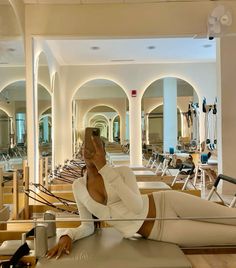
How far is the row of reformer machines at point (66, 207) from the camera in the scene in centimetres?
192

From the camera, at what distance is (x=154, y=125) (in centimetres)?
802

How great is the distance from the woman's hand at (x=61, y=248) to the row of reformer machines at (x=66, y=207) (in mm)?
47

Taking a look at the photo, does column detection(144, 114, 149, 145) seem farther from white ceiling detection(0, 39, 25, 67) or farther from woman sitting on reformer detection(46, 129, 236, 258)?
woman sitting on reformer detection(46, 129, 236, 258)

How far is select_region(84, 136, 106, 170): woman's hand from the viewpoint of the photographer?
2.10 m

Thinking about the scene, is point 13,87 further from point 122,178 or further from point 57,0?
point 122,178

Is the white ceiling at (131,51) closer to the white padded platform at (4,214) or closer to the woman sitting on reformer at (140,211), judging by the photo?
the white padded platform at (4,214)

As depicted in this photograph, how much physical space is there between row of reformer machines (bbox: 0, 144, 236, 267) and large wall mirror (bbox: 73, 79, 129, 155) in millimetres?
449

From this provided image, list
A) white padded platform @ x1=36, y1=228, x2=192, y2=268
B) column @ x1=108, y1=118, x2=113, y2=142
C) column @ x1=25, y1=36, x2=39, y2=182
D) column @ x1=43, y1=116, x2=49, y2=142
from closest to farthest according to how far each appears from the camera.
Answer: white padded platform @ x1=36, y1=228, x2=192, y2=268
column @ x1=25, y1=36, x2=39, y2=182
column @ x1=43, y1=116, x2=49, y2=142
column @ x1=108, y1=118, x2=113, y2=142

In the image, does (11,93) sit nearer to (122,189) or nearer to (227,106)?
(122,189)

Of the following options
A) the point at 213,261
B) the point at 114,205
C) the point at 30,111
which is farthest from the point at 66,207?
the point at 213,261

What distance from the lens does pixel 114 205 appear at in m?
2.16

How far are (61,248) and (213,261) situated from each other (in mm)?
907

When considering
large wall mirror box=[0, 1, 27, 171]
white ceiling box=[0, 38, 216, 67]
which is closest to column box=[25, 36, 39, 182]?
large wall mirror box=[0, 1, 27, 171]

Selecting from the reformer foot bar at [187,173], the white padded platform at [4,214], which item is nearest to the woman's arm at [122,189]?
the white padded platform at [4,214]
